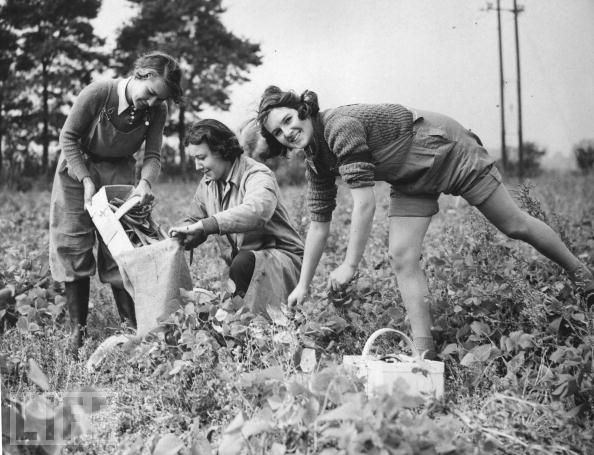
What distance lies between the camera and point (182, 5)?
3.88 meters

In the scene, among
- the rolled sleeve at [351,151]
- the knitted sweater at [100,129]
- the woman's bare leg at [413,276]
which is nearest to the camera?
the rolled sleeve at [351,151]

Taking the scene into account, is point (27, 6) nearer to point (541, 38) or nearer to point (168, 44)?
point (168, 44)

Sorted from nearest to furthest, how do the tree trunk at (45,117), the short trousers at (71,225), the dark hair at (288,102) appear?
the dark hair at (288,102), the short trousers at (71,225), the tree trunk at (45,117)

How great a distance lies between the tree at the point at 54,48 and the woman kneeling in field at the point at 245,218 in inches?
48.1

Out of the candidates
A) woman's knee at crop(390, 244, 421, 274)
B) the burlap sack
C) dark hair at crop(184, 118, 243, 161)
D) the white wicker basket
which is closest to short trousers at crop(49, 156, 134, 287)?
dark hair at crop(184, 118, 243, 161)

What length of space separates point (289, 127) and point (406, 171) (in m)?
0.50

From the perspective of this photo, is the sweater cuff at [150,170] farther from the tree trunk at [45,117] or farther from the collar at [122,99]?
the tree trunk at [45,117]

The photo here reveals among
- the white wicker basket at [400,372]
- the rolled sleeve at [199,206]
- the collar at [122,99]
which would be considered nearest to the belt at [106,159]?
the collar at [122,99]

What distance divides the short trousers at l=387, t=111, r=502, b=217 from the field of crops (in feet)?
1.35

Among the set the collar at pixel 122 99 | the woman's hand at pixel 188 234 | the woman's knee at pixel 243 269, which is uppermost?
the collar at pixel 122 99

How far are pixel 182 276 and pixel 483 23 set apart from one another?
2.09 m

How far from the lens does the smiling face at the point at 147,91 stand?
2920 millimetres

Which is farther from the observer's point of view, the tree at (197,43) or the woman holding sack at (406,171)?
the tree at (197,43)

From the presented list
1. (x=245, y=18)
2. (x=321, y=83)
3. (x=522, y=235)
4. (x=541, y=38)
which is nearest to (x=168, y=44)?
(x=245, y=18)
